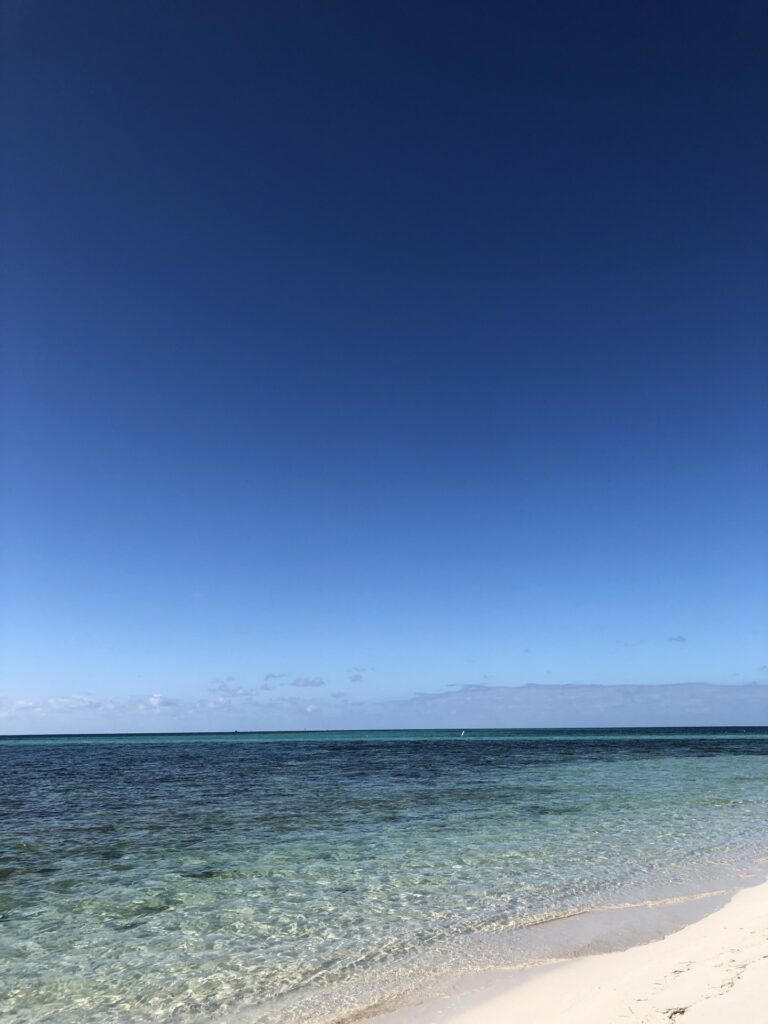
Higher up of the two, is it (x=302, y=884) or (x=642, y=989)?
(x=642, y=989)

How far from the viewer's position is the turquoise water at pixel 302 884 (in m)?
7.40

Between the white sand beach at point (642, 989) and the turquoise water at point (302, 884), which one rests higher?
the white sand beach at point (642, 989)

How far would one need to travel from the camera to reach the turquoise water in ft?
24.3

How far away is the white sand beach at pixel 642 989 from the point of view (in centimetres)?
560

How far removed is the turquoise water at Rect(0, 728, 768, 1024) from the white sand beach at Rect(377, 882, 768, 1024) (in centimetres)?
91

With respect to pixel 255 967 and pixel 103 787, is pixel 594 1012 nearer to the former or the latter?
pixel 255 967

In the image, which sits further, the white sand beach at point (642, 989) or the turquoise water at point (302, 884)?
the turquoise water at point (302, 884)

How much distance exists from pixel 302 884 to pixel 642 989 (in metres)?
6.76

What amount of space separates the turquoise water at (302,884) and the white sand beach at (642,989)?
0.91m

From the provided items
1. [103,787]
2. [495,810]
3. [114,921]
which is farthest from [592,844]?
[103,787]

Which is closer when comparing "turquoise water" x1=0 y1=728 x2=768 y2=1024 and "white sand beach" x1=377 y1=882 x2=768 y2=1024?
"white sand beach" x1=377 y1=882 x2=768 y2=1024

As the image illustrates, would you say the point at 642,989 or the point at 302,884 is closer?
the point at 642,989

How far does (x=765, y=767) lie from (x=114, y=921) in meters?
37.6

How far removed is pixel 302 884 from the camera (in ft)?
37.5
